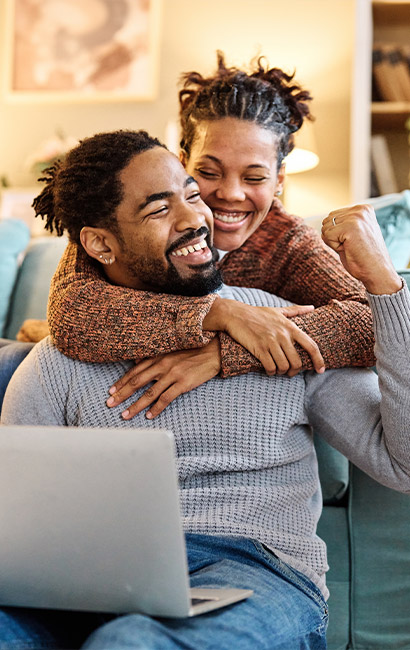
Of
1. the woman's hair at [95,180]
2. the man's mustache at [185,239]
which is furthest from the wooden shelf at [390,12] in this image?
the man's mustache at [185,239]

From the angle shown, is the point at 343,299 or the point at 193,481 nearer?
the point at 193,481

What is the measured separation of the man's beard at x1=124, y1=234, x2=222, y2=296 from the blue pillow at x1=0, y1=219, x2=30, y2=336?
0.81 m

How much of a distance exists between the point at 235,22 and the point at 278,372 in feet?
9.14

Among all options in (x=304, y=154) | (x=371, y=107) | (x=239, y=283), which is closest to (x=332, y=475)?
(x=239, y=283)

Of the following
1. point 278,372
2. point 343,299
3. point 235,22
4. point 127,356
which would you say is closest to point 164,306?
point 127,356

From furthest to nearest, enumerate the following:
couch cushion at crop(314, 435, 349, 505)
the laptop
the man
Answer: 1. couch cushion at crop(314, 435, 349, 505)
2. the man
3. the laptop

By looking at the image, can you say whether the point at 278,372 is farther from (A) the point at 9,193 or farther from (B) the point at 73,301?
(A) the point at 9,193

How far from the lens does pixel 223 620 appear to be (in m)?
0.85

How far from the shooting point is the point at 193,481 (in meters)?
1.18

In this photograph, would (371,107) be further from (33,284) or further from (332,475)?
(332,475)

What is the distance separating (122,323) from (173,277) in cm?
14

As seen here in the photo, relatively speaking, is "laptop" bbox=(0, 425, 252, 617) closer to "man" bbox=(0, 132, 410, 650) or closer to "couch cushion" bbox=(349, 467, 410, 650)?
"man" bbox=(0, 132, 410, 650)

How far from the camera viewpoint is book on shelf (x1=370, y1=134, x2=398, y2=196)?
3219 millimetres

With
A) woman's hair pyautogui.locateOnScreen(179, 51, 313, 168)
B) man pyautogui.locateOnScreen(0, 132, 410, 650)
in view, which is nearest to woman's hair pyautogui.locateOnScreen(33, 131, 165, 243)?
man pyautogui.locateOnScreen(0, 132, 410, 650)
